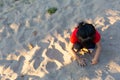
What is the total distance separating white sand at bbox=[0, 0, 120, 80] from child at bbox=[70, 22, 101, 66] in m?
0.11

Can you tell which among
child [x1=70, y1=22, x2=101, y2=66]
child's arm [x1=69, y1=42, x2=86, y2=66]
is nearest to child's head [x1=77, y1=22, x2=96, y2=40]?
child [x1=70, y1=22, x2=101, y2=66]

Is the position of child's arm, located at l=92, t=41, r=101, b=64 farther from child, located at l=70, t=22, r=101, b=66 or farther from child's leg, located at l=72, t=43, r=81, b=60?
child's leg, located at l=72, t=43, r=81, b=60

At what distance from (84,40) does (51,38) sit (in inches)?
33.8

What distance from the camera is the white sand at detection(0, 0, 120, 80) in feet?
14.1

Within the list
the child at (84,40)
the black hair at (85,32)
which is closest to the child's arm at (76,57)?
the child at (84,40)

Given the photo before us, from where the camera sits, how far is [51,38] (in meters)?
4.84

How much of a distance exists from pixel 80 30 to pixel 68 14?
1.16 meters

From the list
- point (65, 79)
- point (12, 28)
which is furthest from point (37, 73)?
point (12, 28)

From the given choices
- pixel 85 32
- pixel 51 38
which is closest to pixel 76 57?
pixel 85 32

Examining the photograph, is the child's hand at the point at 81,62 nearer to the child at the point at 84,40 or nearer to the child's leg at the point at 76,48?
the child at the point at 84,40

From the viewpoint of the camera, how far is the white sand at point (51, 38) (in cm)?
431

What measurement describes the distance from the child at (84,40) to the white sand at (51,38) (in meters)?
0.11

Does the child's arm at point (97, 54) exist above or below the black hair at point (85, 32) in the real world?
below

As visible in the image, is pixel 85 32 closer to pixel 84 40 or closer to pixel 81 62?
pixel 84 40
